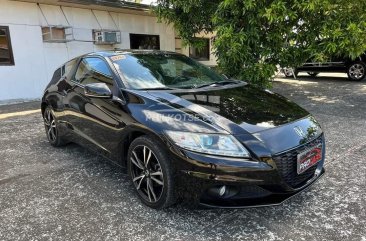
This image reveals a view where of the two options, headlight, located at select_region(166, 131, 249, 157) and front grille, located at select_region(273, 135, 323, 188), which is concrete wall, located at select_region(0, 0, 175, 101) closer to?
headlight, located at select_region(166, 131, 249, 157)

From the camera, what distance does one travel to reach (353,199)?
312 centimetres

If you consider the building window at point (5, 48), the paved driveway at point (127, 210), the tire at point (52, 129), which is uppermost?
the building window at point (5, 48)

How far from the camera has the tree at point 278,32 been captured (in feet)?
20.2

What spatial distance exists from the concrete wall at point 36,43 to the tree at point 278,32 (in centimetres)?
442

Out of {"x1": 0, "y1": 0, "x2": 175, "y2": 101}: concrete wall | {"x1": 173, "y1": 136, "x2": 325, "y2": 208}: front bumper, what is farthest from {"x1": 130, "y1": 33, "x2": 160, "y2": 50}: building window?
{"x1": 173, "y1": 136, "x2": 325, "y2": 208}: front bumper

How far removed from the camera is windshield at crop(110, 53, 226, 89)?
345 centimetres

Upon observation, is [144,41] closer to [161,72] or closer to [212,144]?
[161,72]

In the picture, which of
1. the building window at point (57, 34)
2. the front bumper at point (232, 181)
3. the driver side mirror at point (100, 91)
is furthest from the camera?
the building window at point (57, 34)

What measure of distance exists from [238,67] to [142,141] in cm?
480

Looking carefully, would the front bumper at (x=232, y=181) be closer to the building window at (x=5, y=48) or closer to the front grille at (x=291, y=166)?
the front grille at (x=291, y=166)

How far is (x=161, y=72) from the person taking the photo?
369 cm

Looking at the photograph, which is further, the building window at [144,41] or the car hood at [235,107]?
the building window at [144,41]

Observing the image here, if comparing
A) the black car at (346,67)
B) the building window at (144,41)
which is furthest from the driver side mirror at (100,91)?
the black car at (346,67)

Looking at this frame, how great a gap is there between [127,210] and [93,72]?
1775mm
